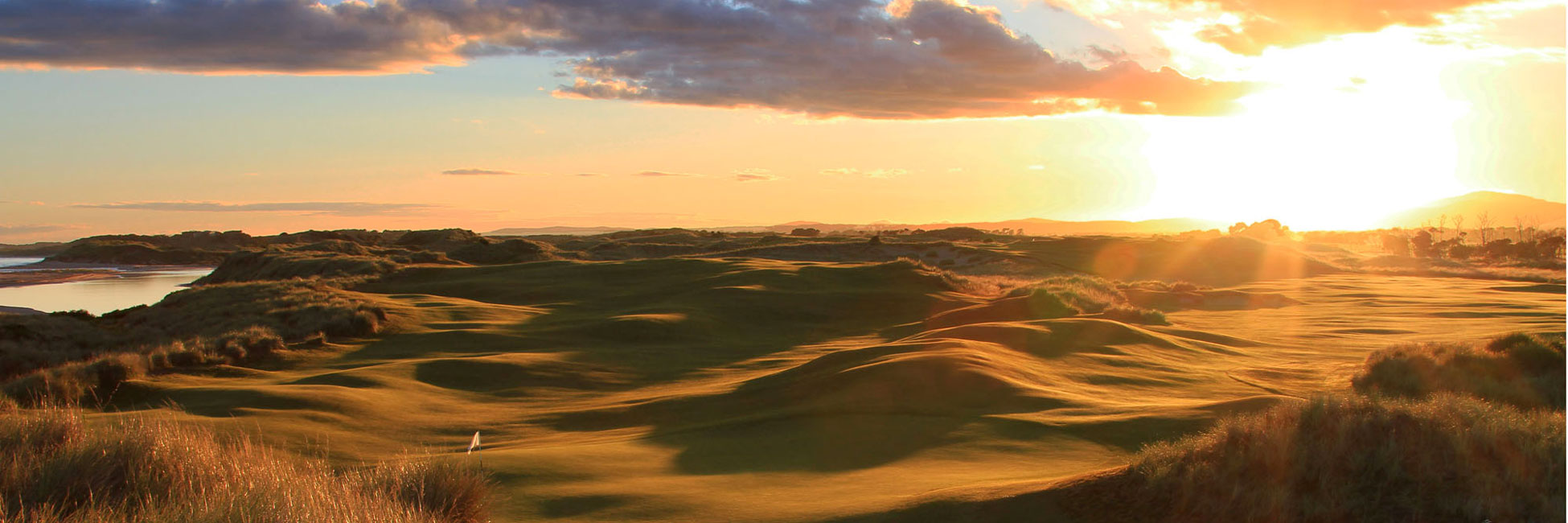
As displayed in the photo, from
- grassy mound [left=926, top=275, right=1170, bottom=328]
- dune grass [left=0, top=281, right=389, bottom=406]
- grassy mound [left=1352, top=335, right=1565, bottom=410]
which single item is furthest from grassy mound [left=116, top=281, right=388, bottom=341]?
grassy mound [left=1352, top=335, right=1565, bottom=410]

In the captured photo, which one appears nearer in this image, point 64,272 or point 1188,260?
point 1188,260

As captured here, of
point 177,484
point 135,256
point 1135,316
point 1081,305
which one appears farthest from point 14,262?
point 177,484

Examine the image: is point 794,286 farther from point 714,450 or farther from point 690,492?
point 690,492

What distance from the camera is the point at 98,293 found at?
181 feet

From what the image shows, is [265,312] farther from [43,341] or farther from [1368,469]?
[1368,469]

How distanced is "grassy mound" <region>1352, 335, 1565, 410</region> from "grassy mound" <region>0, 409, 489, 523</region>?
14678 millimetres

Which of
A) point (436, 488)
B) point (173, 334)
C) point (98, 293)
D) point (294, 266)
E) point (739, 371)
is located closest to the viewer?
point (436, 488)

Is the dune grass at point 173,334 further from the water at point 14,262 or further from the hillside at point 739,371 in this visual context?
the water at point 14,262

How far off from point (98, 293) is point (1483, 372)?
6443cm

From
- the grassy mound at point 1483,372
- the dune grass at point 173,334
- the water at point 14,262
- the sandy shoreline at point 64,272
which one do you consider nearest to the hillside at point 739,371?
the dune grass at point 173,334

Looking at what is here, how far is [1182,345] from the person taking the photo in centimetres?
2500

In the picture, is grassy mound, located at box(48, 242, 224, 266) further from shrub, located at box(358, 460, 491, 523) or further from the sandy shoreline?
shrub, located at box(358, 460, 491, 523)

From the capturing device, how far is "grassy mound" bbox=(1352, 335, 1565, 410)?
1563cm

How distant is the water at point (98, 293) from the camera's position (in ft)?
156
